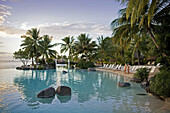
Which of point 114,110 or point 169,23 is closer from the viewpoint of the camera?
point 114,110

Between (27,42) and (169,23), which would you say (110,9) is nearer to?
(169,23)

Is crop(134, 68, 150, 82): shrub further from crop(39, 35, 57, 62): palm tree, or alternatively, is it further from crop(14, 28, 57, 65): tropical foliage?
crop(39, 35, 57, 62): palm tree

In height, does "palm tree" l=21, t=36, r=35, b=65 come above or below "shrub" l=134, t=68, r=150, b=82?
above

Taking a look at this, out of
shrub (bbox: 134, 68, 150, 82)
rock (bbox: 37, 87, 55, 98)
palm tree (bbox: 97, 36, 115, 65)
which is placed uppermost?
palm tree (bbox: 97, 36, 115, 65)

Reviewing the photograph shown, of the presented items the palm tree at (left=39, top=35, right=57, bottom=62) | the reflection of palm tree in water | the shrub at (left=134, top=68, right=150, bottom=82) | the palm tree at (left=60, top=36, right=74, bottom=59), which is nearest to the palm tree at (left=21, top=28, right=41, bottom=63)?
the palm tree at (left=39, top=35, right=57, bottom=62)

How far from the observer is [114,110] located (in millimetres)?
4652

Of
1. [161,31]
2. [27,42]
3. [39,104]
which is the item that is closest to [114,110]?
[39,104]

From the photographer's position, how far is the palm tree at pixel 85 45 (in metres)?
27.3

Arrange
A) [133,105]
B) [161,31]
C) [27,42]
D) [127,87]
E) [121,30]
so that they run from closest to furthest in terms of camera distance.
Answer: [133,105] → [161,31] → [127,87] → [121,30] → [27,42]

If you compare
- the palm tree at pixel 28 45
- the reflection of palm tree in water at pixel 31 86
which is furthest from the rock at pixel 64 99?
the palm tree at pixel 28 45

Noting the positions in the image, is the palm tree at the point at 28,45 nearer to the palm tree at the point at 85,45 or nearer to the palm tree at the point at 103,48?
the palm tree at the point at 85,45

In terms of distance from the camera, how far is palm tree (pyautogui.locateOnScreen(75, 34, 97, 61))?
1073 inches

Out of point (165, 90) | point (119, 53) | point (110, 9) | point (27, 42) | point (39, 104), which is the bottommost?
point (39, 104)

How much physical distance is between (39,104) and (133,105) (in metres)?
3.67
